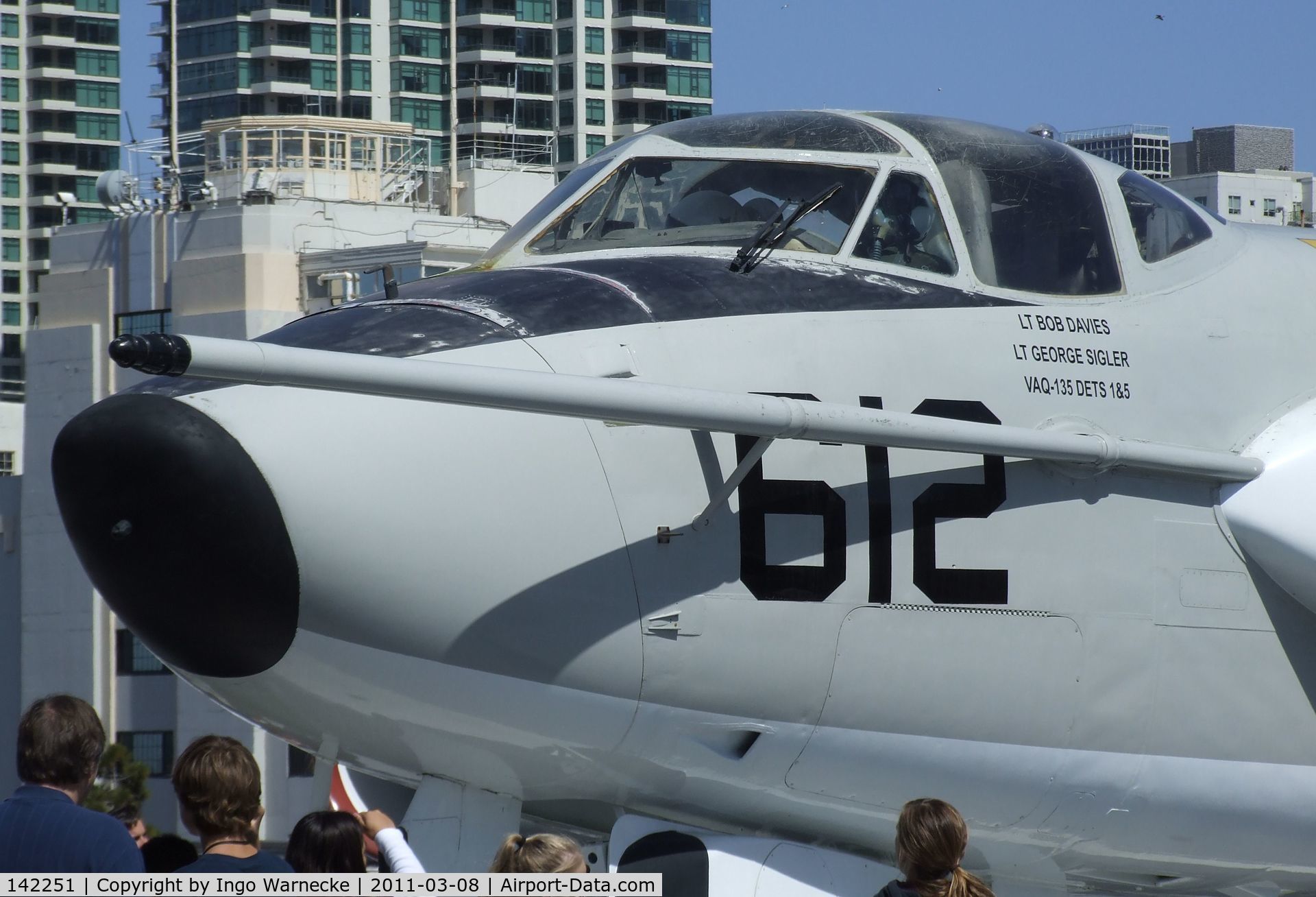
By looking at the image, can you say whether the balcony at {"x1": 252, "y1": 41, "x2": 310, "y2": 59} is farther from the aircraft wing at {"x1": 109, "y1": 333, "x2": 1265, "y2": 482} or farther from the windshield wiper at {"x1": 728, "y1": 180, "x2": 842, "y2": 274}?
the aircraft wing at {"x1": 109, "y1": 333, "x2": 1265, "y2": 482}

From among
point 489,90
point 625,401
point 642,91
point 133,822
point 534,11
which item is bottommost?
point 133,822

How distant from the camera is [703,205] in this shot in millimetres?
8750

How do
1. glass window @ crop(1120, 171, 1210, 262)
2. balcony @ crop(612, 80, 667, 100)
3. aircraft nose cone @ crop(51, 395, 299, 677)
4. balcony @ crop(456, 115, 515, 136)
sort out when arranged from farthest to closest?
balcony @ crop(612, 80, 667, 100)
balcony @ crop(456, 115, 515, 136)
glass window @ crop(1120, 171, 1210, 262)
aircraft nose cone @ crop(51, 395, 299, 677)

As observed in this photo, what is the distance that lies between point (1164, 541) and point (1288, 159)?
3348 inches

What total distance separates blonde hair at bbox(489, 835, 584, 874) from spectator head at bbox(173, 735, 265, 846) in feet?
2.88

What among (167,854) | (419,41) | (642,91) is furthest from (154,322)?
(419,41)

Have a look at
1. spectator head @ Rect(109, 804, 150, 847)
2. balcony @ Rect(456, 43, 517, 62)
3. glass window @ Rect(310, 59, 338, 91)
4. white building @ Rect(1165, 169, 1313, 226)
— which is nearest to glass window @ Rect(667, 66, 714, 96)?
balcony @ Rect(456, 43, 517, 62)

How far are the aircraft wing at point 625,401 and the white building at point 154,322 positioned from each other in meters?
42.8

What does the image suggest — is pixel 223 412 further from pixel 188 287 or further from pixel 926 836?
pixel 188 287

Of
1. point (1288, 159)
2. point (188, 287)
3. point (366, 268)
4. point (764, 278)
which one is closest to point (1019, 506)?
point (764, 278)

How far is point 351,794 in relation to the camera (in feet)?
28.3

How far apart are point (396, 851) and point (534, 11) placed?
144 metres

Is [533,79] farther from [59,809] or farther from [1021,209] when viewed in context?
[59,809]

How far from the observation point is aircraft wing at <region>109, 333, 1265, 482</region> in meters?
6.05
